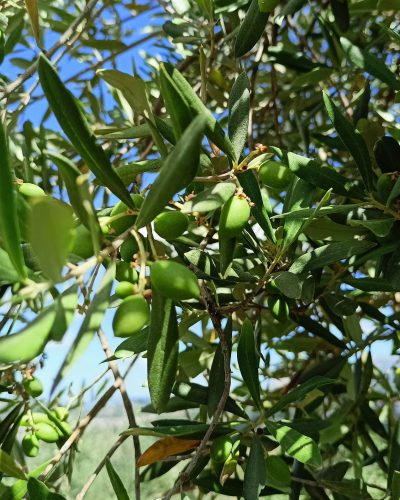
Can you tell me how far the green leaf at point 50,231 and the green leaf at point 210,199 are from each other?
0.24 meters

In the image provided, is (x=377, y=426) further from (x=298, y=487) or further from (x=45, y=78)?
(x=45, y=78)

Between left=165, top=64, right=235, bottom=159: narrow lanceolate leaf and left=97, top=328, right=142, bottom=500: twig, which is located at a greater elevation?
left=165, top=64, right=235, bottom=159: narrow lanceolate leaf

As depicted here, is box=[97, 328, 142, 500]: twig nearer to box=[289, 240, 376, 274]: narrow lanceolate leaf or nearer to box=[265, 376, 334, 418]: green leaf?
box=[265, 376, 334, 418]: green leaf

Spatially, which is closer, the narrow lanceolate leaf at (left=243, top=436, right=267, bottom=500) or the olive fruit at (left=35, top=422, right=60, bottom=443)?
the narrow lanceolate leaf at (left=243, top=436, right=267, bottom=500)

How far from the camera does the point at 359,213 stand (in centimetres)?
182

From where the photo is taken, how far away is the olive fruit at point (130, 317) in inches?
30.3

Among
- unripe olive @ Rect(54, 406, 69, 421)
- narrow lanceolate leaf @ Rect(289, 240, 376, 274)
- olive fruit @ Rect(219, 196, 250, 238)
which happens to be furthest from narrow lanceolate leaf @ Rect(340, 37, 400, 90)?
unripe olive @ Rect(54, 406, 69, 421)

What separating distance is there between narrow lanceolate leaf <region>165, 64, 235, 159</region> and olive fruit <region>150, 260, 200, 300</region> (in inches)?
7.6

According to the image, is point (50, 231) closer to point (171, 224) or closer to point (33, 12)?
point (171, 224)

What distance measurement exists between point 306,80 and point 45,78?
4.16 ft

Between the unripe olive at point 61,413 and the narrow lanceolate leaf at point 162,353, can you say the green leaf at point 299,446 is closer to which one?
the narrow lanceolate leaf at point 162,353

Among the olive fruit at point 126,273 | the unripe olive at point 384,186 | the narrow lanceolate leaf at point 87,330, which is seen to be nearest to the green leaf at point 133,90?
the olive fruit at point 126,273

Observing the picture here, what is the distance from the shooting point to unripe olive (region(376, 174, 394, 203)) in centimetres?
125

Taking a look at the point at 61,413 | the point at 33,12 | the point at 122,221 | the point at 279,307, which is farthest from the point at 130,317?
the point at 61,413
